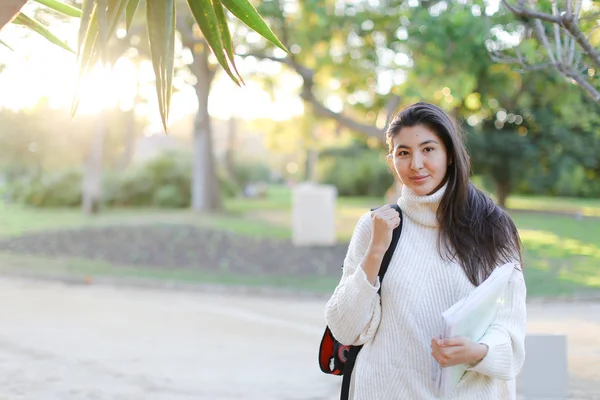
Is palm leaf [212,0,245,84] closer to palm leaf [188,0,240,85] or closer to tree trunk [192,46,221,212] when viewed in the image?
palm leaf [188,0,240,85]

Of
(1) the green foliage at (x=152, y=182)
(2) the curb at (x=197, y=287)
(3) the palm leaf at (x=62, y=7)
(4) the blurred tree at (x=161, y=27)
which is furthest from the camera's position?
(1) the green foliage at (x=152, y=182)

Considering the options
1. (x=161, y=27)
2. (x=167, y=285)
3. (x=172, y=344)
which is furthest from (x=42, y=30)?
(x=167, y=285)

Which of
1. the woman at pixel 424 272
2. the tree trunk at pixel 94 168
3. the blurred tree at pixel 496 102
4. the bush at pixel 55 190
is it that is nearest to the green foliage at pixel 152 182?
the bush at pixel 55 190

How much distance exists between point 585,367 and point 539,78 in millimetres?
13473

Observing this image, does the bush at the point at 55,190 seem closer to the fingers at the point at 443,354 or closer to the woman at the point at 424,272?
the woman at the point at 424,272

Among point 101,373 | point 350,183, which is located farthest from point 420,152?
point 350,183

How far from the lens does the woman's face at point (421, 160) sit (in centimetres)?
242

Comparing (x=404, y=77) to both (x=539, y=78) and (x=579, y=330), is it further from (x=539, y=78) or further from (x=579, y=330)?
(x=579, y=330)

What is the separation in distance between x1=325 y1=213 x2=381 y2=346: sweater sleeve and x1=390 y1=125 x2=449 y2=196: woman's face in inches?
7.3

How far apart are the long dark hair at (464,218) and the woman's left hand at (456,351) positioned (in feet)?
0.75

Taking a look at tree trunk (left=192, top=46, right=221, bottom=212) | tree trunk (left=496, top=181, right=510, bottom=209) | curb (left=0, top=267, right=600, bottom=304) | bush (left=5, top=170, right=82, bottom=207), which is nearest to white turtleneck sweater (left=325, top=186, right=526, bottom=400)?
curb (left=0, top=267, right=600, bottom=304)

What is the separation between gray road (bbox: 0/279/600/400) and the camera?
23.0 ft

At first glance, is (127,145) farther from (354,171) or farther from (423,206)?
(423,206)

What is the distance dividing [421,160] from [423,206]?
14 centimetres
